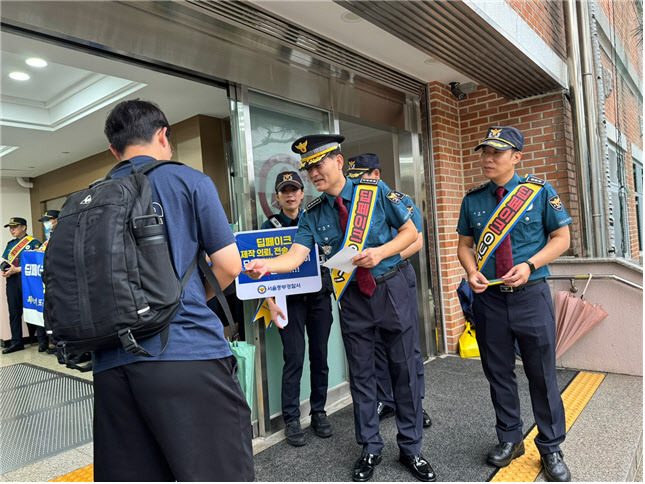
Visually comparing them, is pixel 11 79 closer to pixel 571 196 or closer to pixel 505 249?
pixel 505 249

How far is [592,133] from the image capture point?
201 inches

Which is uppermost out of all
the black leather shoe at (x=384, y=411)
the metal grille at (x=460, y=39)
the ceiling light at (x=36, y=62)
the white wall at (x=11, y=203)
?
the ceiling light at (x=36, y=62)

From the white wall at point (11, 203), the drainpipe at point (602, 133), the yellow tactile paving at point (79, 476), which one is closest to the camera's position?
the yellow tactile paving at point (79, 476)

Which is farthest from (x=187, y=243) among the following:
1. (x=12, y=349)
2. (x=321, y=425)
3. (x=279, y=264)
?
(x=12, y=349)

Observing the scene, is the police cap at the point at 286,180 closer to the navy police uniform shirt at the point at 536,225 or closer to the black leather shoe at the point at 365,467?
the navy police uniform shirt at the point at 536,225

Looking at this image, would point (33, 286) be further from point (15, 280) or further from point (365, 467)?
point (365, 467)

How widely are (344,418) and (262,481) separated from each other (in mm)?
1059

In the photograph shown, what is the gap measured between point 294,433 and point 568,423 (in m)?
1.95

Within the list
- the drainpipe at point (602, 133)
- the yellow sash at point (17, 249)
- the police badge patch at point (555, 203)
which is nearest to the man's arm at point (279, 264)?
the police badge patch at point (555, 203)

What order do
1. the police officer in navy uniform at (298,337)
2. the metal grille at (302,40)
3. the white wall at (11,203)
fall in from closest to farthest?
the metal grille at (302,40)
the police officer in navy uniform at (298,337)
the white wall at (11,203)

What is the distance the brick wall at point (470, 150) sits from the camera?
5043mm

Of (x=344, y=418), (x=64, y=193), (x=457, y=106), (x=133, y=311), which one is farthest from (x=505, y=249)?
(x=64, y=193)

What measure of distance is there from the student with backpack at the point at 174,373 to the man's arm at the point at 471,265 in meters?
1.62

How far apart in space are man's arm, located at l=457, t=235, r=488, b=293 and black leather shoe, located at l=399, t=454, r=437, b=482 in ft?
3.38
